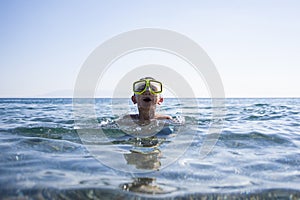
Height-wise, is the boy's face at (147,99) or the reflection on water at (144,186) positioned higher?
the boy's face at (147,99)

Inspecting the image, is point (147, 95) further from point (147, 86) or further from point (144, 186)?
point (144, 186)

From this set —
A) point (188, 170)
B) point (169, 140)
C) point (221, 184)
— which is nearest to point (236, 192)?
point (221, 184)

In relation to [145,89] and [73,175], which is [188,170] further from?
[145,89]

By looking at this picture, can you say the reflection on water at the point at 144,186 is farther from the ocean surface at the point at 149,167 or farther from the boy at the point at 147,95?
the boy at the point at 147,95

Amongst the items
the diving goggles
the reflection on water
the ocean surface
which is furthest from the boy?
the reflection on water

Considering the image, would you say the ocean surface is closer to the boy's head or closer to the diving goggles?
the boy's head

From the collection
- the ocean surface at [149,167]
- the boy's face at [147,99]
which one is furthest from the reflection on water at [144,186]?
the boy's face at [147,99]

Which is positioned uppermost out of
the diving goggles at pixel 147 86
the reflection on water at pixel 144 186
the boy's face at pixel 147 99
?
the diving goggles at pixel 147 86

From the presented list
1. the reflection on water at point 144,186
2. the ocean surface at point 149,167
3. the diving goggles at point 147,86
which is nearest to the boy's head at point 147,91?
the diving goggles at point 147,86

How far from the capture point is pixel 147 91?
18.7ft

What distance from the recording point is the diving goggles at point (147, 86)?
226 inches

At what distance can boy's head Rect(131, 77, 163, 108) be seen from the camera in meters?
5.72

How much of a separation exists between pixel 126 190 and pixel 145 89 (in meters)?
3.49

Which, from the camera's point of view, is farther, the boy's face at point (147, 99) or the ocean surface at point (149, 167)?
A: the boy's face at point (147, 99)
